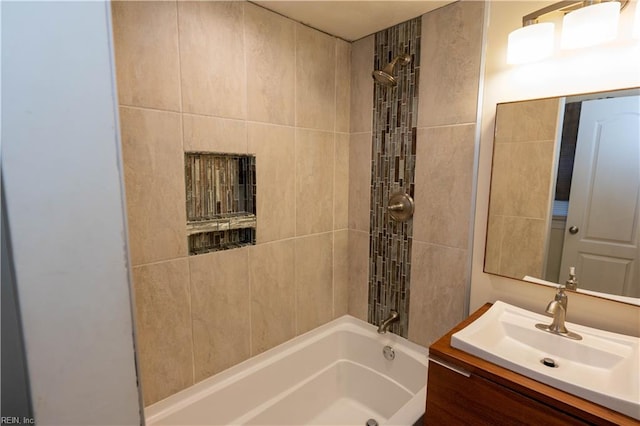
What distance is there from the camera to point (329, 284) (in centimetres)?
209

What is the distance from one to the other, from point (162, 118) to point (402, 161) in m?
1.23

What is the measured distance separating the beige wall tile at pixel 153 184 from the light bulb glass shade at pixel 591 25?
156 centimetres

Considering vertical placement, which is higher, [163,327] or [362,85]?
[362,85]

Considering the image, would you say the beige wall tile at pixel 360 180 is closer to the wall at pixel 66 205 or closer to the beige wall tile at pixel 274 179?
the beige wall tile at pixel 274 179

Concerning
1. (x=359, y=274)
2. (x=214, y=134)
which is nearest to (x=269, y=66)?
(x=214, y=134)

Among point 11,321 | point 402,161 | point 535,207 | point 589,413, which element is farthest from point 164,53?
point 589,413

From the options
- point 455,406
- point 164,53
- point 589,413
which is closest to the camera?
point 589,413

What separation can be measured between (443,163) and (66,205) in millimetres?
1555

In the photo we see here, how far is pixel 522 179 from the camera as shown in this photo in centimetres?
141

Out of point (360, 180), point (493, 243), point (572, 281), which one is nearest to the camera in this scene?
point (572, 281)

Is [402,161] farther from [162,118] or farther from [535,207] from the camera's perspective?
[162,118]

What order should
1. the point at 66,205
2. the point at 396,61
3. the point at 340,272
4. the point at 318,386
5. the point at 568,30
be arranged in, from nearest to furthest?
the point at 66,205
the point at 568,30
the point at 396,61
the point at 318,386
the point at 340,272

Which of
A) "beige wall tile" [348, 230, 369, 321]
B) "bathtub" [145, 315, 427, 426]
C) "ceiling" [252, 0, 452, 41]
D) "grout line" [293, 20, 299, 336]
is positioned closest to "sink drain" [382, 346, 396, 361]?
"bathtub" [145, 315, 427, 426]

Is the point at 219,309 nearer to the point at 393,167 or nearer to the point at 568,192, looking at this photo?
the point at 393,167
